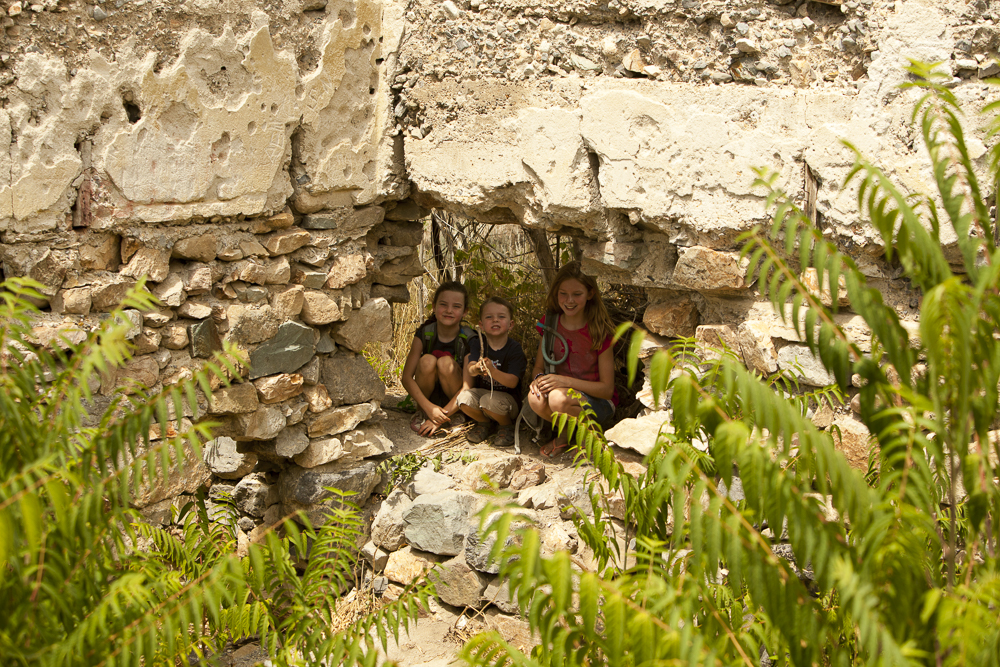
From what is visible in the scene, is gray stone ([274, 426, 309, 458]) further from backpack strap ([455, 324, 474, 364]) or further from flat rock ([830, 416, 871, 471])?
flat rock ([830, 416, 871, 471])

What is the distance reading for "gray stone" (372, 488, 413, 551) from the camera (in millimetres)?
4082

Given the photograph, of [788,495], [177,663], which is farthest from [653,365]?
[177,663]

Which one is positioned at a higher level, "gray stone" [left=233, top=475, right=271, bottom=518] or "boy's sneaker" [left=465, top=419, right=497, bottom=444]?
"boy's sneaker" [left=465, top=419, right=497, bottom=444]

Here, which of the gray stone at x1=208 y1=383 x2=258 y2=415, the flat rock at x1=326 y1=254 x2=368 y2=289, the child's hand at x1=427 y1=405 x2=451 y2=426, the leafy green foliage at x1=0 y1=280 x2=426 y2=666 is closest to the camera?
the leafy green foliage at x1=0 y1=280 x2=426 y2=666

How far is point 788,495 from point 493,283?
15.1 ft

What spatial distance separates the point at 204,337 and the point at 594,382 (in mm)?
1993

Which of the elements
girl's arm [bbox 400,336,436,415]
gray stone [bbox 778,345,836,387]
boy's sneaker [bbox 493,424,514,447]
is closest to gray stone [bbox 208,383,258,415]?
girl's arm [bbox 400,336,436,415]

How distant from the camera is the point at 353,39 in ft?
12.1

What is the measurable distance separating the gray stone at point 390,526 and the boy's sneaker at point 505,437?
26.3 inches

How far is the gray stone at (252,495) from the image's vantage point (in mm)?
4406

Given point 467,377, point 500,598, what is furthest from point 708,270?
point 467,377

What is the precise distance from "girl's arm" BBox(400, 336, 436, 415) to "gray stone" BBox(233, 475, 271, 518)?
3.25 feet

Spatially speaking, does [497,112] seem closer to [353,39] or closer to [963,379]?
[353,39]

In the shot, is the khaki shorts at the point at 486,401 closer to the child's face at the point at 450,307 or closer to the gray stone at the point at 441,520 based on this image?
the child's face at the point at 450,307
